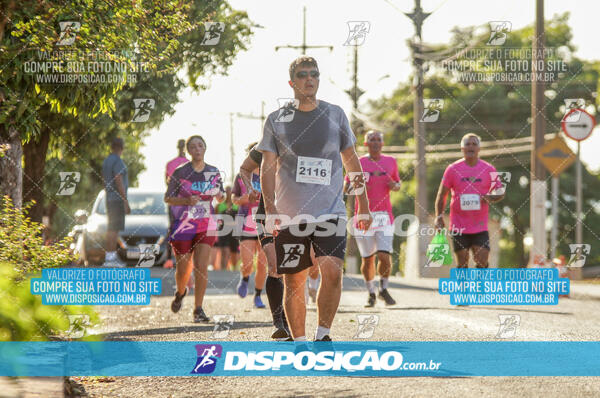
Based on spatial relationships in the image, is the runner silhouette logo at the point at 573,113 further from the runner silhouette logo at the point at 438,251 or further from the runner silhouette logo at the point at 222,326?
the runner silhouette logo at the point at 222,326

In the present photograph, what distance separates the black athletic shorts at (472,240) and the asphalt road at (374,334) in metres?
0.83

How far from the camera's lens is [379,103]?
55.7 metres

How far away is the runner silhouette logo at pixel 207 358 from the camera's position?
21.2ft

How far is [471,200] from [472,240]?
539mm

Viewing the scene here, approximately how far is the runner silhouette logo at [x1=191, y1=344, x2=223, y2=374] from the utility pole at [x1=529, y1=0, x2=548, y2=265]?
11.8 m

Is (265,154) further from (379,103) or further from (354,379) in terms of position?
(379,103)

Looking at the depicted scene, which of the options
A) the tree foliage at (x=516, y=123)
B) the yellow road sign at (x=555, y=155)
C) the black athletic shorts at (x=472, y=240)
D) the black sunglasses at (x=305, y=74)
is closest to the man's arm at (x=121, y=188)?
the black athletic shorts at (x=472, y=240)

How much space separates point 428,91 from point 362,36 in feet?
119

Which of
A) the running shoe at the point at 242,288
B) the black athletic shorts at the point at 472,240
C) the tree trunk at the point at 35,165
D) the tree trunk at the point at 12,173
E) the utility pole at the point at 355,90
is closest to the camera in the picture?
the tree trunk at the point at 12,173

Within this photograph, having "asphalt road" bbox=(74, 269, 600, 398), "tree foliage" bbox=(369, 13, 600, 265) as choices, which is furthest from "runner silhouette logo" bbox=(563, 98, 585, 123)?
"tree foliage" bbox=(369, 13, 600, 265)

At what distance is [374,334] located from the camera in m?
8.43

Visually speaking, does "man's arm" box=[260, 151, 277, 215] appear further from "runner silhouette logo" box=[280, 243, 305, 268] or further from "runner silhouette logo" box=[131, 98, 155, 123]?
"runner silhouette logo" box=[131, 98, 155, 123]

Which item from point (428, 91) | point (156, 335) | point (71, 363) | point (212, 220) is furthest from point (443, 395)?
point (428, 91)

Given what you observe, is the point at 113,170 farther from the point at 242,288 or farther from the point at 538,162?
the point at 538,162
